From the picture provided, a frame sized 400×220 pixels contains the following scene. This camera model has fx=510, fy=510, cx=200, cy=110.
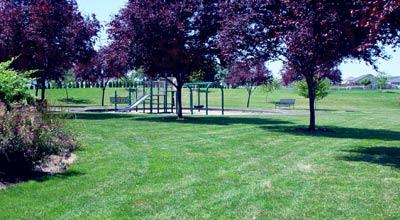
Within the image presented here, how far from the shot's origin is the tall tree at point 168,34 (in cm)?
2319

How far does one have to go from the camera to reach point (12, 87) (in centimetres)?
1144

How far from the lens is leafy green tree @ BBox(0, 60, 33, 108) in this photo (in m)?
11.1

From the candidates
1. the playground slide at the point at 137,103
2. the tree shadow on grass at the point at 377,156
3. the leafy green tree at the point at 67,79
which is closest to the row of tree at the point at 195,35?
the tree shadow on grass at the point at 377,156

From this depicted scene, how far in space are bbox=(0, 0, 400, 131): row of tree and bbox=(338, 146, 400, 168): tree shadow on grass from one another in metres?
2.78

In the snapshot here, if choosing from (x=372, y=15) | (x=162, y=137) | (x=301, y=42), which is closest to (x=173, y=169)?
(x=372, y=15)

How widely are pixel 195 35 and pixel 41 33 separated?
7.63 meters

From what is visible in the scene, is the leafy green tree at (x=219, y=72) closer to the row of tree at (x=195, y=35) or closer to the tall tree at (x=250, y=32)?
the row of tree at (x=195, y=35)

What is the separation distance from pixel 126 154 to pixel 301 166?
12.9 ft

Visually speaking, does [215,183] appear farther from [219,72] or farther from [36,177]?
[219,72]

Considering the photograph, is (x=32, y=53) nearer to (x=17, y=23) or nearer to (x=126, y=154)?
(x=17, y=23)

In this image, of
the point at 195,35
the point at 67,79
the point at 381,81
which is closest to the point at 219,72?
the point at 67,79

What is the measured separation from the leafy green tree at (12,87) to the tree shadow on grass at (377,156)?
24.7ft

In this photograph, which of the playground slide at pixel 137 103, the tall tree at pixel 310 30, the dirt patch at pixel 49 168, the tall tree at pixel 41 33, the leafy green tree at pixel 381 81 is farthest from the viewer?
the leafy green tree at pixel 381 81

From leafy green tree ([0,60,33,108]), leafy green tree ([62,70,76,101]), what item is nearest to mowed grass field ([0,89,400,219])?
leafy green tree ([0,60,33,108])
